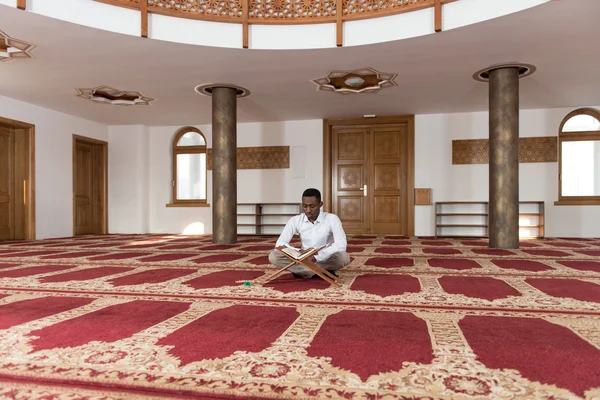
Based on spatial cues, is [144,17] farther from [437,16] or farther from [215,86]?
[437,16]

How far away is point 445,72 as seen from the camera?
21.9 feet

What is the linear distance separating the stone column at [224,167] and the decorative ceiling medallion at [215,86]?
10 cm

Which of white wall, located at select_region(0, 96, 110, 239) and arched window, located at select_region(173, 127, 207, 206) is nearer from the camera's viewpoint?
white wall, located at select_region(0, 96, 110, 239)

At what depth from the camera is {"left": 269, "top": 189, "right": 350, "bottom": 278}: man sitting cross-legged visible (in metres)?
3.43

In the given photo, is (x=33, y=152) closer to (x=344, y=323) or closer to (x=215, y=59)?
(x=215, y=59)

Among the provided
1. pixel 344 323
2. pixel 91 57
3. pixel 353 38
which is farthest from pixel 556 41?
pixel 91 57

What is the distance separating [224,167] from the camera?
7.20 m

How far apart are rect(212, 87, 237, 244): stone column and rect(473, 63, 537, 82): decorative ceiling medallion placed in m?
3.97

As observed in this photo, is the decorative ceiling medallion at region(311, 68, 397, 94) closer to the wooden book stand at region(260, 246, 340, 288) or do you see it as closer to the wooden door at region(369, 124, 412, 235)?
the wooden door at region(369, 124, 412, 235)

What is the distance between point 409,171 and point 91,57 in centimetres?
649

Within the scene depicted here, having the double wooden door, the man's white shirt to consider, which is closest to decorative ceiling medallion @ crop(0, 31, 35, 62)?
the man's white shirt

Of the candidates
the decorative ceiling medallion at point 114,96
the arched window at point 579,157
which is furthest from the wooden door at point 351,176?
the decorative ceiling medallion at point 114,96

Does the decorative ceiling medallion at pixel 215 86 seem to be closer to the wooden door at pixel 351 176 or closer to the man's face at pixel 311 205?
the wooden door at pixel 351 176

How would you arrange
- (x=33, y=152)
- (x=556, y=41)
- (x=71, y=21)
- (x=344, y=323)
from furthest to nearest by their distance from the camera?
(x=33, y=152) → (x=556, y=41) → (x=71, y=21) → (x=344, y=323)
